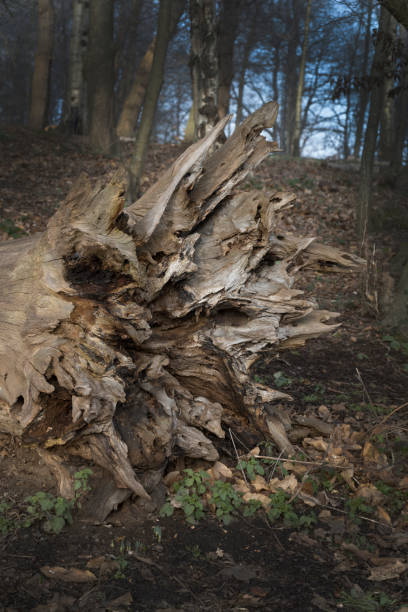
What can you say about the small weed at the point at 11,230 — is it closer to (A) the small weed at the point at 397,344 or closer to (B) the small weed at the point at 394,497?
(A) the small weed at the point at 397,344

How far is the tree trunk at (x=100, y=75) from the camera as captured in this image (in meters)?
12.3

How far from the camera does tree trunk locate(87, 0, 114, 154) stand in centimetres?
1234

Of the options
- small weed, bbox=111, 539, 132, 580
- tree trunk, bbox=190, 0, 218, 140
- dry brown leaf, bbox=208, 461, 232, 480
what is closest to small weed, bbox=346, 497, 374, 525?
dry brown leaf, bbox=208, 461, 232, 480

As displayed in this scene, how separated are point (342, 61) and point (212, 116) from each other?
17963 millimetres

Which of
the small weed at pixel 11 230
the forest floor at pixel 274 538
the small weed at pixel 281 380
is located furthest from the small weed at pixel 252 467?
the small weed at pixel 11 230

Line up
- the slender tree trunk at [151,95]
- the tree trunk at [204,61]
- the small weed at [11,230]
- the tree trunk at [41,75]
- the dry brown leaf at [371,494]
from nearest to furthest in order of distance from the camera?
the dry brown leaf at [371,494] → the small weed at [11,230] → the slender tree trunk at [151,95] → the tree trunk at [204,61] → the tree trunk at [41,75]

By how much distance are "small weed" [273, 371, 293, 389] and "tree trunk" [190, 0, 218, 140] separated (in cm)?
599

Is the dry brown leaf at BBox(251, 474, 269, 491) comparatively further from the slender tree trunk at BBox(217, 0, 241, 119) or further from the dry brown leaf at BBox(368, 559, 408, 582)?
the slender tree trunk at BBox(217, 0, 241, 119)

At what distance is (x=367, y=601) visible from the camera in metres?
2.50

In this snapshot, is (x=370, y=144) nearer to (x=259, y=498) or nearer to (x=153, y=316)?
(x=153, y=316)

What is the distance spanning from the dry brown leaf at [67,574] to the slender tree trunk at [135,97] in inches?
599

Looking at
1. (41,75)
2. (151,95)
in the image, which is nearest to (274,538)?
(151,95)

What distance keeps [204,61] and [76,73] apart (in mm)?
6225

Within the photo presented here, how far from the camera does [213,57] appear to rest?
32.3 feet
